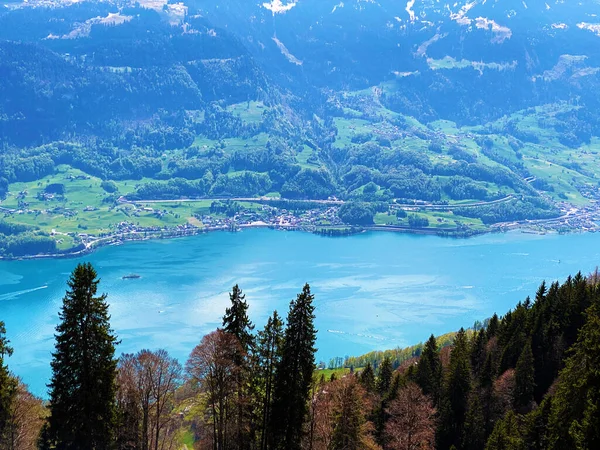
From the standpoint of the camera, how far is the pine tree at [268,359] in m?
28.5

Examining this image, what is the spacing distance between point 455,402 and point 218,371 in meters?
19.2

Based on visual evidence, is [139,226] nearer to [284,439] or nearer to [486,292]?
[486,292]

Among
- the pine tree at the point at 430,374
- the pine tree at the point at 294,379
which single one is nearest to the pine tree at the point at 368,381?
the pine tree at the point at 430,374

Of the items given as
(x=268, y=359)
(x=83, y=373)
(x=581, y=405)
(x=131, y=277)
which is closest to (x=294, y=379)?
(x=268, y=359)

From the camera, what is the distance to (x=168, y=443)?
36688mm

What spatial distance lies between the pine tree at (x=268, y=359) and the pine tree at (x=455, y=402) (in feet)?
49.0

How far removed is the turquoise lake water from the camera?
111500mm

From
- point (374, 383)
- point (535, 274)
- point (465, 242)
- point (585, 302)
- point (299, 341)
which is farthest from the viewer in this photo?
point (465, 242)

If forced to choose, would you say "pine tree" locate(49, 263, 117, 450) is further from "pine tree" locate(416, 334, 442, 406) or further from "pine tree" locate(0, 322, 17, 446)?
"pine tree" locate(416, 334, 442, 406)

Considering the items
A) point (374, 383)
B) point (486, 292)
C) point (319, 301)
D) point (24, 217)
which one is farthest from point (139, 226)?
point (374, 383)

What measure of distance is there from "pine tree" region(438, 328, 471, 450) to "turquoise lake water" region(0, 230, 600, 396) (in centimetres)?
6284

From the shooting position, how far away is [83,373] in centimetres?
2670

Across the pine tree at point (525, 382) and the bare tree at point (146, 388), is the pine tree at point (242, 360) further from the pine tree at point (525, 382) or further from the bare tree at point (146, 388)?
the pine tree at point (525, 382)

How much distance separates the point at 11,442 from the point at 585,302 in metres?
35.1
